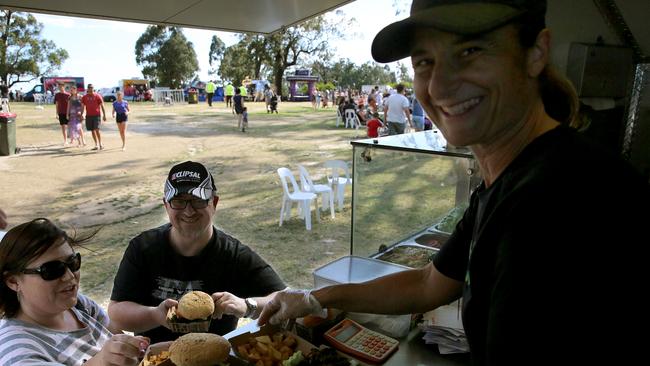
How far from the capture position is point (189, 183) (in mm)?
2615

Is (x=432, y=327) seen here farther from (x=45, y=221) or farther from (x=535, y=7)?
(x=45, y=221)

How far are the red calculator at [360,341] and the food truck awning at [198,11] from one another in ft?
A: 11.1

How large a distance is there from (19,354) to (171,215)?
103 cm

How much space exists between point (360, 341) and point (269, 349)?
35 centimetres

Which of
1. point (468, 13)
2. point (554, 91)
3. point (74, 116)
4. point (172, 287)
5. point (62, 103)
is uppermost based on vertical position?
point (468, 13)

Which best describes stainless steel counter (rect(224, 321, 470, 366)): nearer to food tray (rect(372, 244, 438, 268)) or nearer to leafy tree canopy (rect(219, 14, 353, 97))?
food tray (rect(372, 244, 438, 268))

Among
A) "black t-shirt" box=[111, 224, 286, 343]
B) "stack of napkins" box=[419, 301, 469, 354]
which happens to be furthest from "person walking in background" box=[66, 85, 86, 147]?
"stack of napkins" box=[419, 301, 469, 354]

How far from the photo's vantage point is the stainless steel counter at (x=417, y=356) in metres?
1.75

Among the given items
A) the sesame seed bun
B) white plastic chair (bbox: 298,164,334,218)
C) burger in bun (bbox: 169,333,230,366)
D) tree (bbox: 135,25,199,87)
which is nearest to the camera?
burger in bun (bbox: 169,333,230,366)

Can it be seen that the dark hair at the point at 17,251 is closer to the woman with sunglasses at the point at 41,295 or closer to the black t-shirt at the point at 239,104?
the woman with sunglasses at the point at 41,295

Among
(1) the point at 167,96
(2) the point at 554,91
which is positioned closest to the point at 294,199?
(2) the point at 554,91

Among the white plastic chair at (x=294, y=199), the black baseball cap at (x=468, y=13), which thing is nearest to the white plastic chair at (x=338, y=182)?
the white plastic chair at (x=294, y=199)

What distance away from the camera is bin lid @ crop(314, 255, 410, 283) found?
221cm

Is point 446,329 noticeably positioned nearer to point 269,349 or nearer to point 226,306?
point 269,349
